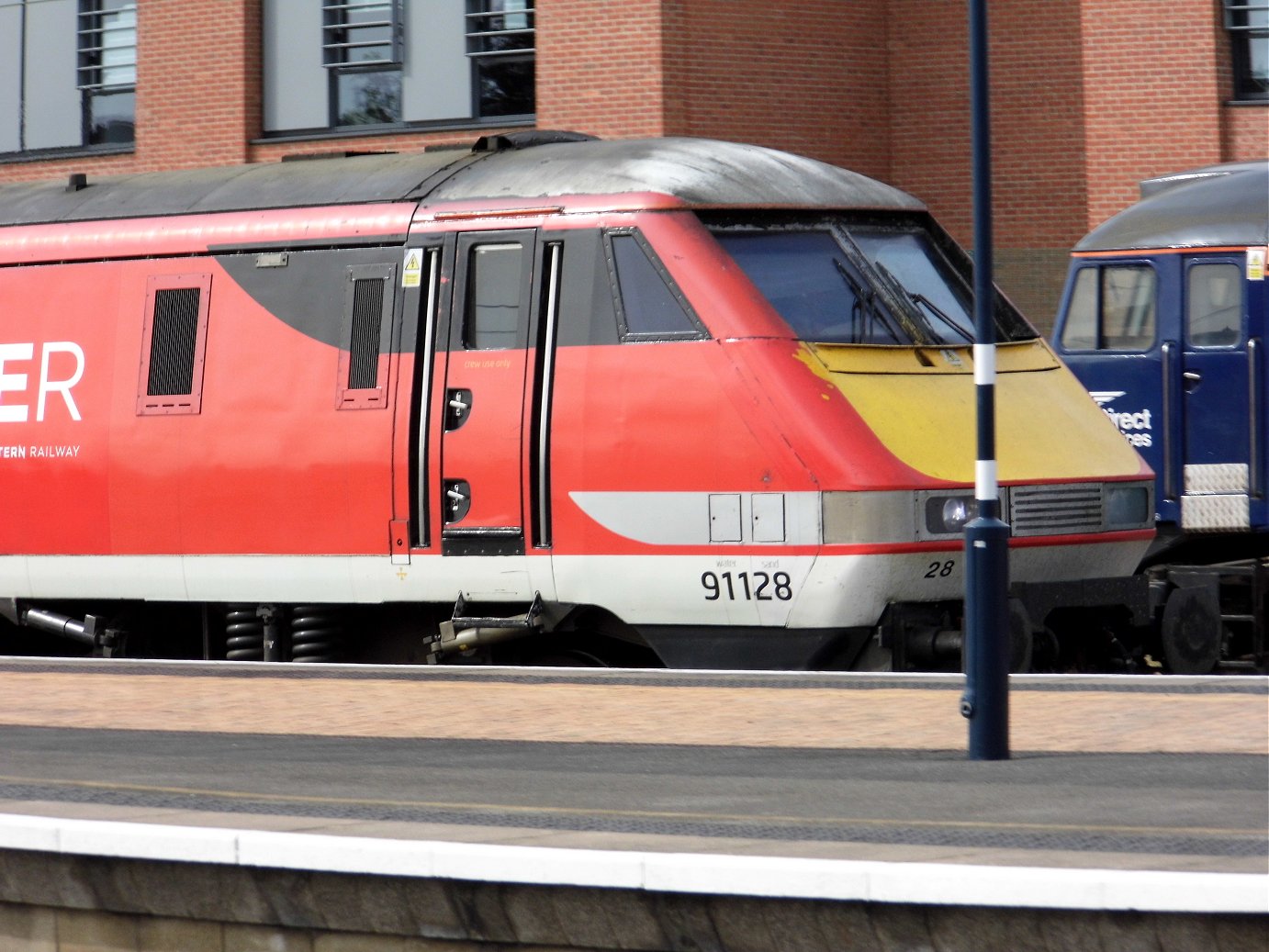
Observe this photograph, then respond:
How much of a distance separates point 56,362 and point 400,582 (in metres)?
3.17

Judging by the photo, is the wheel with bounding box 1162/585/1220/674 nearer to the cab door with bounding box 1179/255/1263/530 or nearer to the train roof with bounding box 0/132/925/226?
the cab door with bounding box 1179/255/1263/530

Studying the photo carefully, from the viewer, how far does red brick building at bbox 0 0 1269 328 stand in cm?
2311

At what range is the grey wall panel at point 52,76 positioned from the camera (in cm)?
2672

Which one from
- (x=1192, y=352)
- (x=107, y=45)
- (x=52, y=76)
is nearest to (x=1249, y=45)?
(x=1192, y=352)

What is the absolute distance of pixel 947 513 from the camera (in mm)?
11016

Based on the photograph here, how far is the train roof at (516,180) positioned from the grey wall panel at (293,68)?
11.2 meters

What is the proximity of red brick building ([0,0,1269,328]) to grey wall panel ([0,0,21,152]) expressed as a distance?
31mm

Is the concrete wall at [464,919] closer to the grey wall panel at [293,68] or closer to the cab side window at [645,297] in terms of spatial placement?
the cab side window at [645,297]

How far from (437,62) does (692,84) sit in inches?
124

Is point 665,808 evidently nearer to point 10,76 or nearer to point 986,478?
point 986,478

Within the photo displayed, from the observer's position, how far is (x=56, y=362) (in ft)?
44.6

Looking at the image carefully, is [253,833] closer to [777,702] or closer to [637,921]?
[637,921]

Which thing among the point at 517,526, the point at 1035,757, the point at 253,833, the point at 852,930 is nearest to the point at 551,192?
the point at 517,526

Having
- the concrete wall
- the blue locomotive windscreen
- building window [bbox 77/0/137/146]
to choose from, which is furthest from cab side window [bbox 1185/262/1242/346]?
building window [bbox 77/0/137/146]
